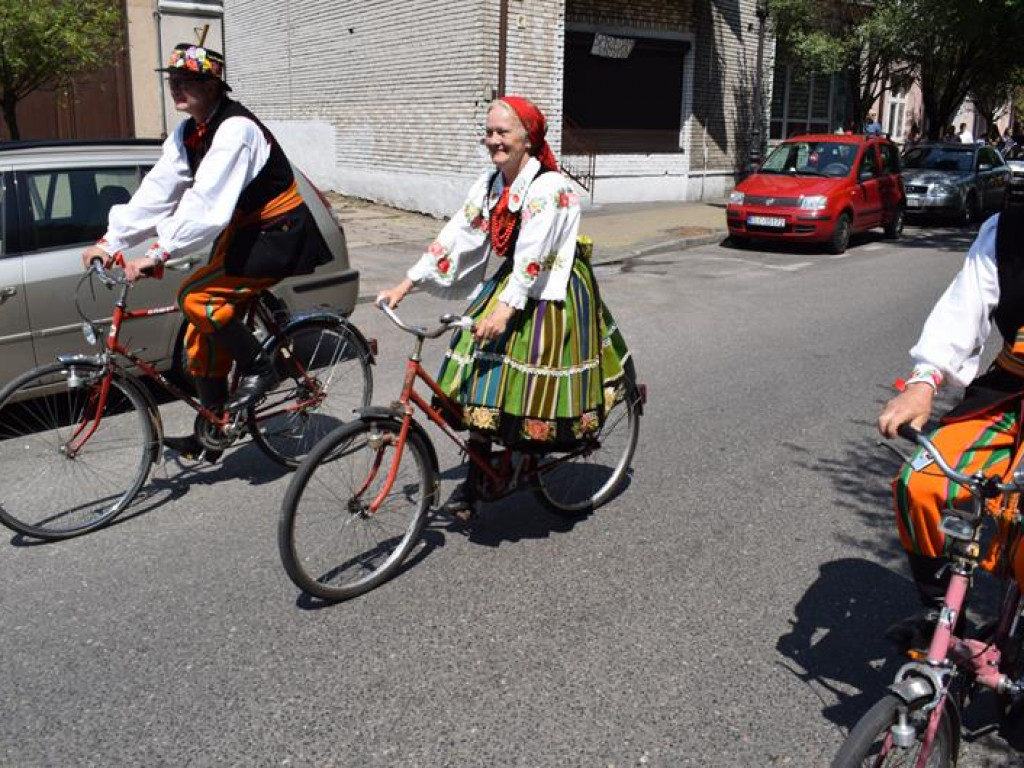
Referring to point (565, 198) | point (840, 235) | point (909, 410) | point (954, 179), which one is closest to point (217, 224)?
point (565, 198)

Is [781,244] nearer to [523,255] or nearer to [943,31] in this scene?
[943,31]

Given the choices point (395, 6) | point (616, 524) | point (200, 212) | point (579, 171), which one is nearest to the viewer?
point (200, 212)

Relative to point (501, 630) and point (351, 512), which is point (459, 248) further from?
point (501, 630)

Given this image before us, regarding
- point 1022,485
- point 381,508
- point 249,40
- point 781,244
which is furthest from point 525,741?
point 249,40

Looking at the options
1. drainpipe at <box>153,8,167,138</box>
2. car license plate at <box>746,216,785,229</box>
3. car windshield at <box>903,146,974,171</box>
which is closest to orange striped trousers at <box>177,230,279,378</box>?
car license plate at <box>746,216,785,229</box>

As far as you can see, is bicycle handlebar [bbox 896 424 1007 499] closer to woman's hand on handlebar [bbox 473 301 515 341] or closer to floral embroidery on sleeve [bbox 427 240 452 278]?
woman's hand on handlebar [bbox 473 301 515 341]

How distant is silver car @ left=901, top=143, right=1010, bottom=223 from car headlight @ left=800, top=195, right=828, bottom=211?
17.1 feet

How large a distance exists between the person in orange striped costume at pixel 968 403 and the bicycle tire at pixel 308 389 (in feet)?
10.6

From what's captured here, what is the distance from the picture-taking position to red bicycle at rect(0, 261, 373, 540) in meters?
4.32

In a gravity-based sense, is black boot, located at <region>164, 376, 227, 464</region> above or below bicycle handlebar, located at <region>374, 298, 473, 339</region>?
below

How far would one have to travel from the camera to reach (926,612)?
103 inches

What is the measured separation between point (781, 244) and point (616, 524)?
38.9 feet

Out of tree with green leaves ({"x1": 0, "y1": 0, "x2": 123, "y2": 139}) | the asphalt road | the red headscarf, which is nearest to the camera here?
the asphalt road

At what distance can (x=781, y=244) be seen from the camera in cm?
1555
